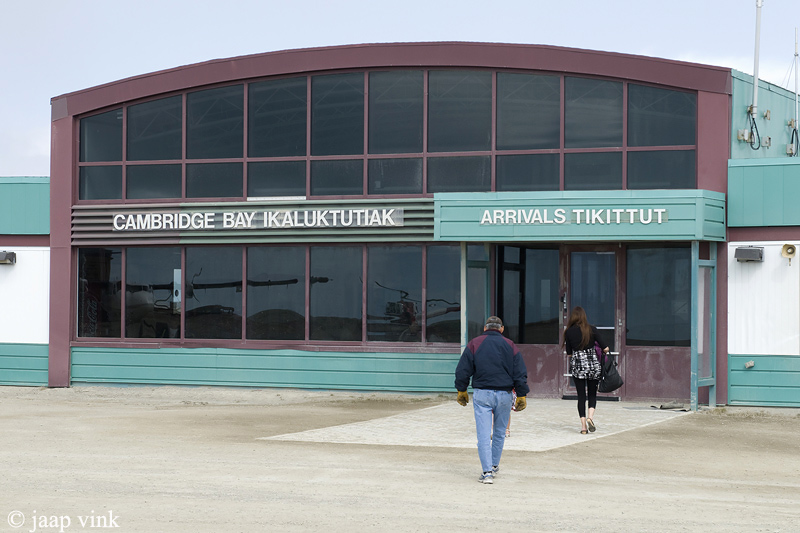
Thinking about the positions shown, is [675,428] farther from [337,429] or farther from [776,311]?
[337,429]

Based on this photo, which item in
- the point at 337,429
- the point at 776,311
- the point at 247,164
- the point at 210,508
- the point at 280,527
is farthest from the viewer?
the point at 247,164

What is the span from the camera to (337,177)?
18156 mm

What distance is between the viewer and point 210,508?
8461 millimetres

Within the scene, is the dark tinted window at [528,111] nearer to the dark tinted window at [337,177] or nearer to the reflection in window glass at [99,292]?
the dark tinted window at [337,177]

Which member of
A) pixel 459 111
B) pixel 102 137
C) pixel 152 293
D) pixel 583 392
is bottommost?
pixel 583 392

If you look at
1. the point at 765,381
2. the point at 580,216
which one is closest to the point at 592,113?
the point at 580,216

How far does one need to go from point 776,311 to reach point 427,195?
5938 mm

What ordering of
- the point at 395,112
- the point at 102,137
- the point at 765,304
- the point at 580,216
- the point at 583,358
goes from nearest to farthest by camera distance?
the point at 583,358
the point at 580,216
the point at 765,304
the point at 395,112
the point at 102,137

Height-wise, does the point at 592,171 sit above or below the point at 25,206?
above

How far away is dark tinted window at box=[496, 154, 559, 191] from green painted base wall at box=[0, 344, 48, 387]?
9.22 meters

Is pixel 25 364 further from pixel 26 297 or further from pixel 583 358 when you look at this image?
pixel 583 358

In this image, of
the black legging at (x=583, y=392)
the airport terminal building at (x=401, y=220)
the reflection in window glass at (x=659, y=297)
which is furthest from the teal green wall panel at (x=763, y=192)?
the black legging at (x=583, y=392)

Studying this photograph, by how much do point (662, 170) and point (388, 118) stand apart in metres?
4.74

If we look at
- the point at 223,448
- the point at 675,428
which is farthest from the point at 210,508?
the point at 675,428
